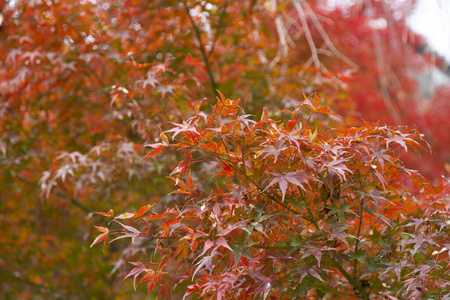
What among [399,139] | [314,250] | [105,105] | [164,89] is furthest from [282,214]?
[105,105]

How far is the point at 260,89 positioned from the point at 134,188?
4.22 feet

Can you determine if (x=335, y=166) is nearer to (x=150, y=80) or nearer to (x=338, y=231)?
(x=338, y=231)

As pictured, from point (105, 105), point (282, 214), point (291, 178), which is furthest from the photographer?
point (105, 105)

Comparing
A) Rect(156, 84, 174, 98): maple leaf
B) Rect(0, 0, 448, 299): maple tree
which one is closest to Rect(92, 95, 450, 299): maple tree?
Rect(0, 0, 448, 299): maple tree

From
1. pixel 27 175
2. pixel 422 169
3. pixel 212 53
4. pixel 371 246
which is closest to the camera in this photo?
pixel 371 246

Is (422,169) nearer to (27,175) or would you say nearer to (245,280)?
(27,175)

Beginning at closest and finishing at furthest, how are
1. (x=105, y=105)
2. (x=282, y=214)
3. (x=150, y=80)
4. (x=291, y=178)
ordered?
(x=291, y=178)
(x=282, y=214)
(x=150, y=80)
(x=105, y=105)

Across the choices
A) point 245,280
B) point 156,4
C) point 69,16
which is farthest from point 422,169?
point 245,280

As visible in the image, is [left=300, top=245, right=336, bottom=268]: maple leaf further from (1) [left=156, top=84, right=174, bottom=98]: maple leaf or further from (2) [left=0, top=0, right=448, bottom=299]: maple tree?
(1) [left=156, top=84, right=174, bottom=98]: maple leaf

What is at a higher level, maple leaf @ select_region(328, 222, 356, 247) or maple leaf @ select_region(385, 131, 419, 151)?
maple leaf @ select_region(385, 131, 419, 151)

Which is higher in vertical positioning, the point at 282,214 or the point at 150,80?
Result: the point at 150,80

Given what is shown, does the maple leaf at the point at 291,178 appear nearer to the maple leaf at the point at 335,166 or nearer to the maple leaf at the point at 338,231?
the maple leaf at the point at 335,166

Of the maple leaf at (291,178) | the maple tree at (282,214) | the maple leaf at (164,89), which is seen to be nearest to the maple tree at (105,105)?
the maple leaf at (164,89)

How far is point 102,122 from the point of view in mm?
3098
